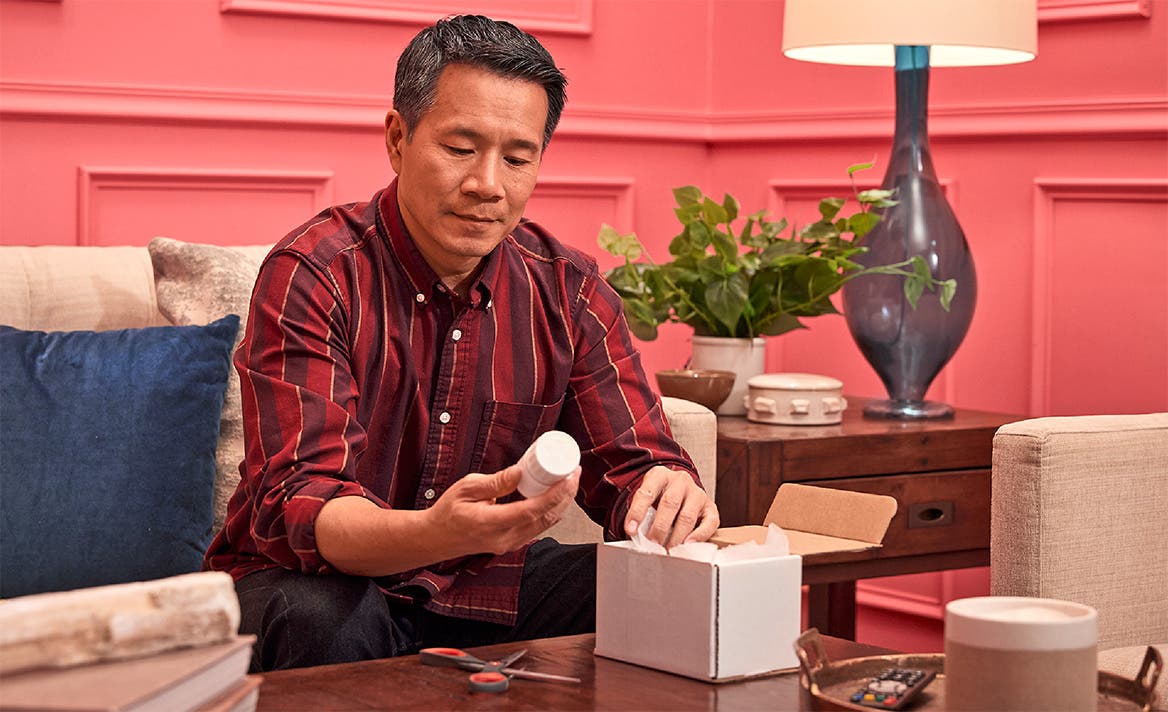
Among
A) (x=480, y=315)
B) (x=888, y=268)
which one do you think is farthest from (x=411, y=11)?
(x=480, y=315)

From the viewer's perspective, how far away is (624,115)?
3082 mm

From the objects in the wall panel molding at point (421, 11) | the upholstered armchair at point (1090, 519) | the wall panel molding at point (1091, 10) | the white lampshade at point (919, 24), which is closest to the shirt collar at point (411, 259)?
the upholstered armchair at point (1090, 519)

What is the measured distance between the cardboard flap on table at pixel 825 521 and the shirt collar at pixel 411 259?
1.45 ft

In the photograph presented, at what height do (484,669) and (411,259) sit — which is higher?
(411,259)

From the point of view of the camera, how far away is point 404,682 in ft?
3.97

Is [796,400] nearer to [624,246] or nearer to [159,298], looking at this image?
[624,246]

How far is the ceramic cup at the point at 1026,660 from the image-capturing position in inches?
39.4

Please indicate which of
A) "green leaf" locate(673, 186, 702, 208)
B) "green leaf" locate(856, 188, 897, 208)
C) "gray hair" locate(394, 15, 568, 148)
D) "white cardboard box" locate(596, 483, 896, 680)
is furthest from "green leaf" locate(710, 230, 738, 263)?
"white cardboard box" locate(596, 483, 896, 680)

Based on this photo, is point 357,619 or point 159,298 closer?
point 357,619

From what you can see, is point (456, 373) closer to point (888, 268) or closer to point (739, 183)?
point (888, 268)

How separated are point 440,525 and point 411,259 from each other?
480mm

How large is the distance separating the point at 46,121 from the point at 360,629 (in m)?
1.39

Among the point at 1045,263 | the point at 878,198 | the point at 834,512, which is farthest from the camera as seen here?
the point at 1045,263

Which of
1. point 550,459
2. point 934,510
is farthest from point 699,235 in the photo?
point 550,459
